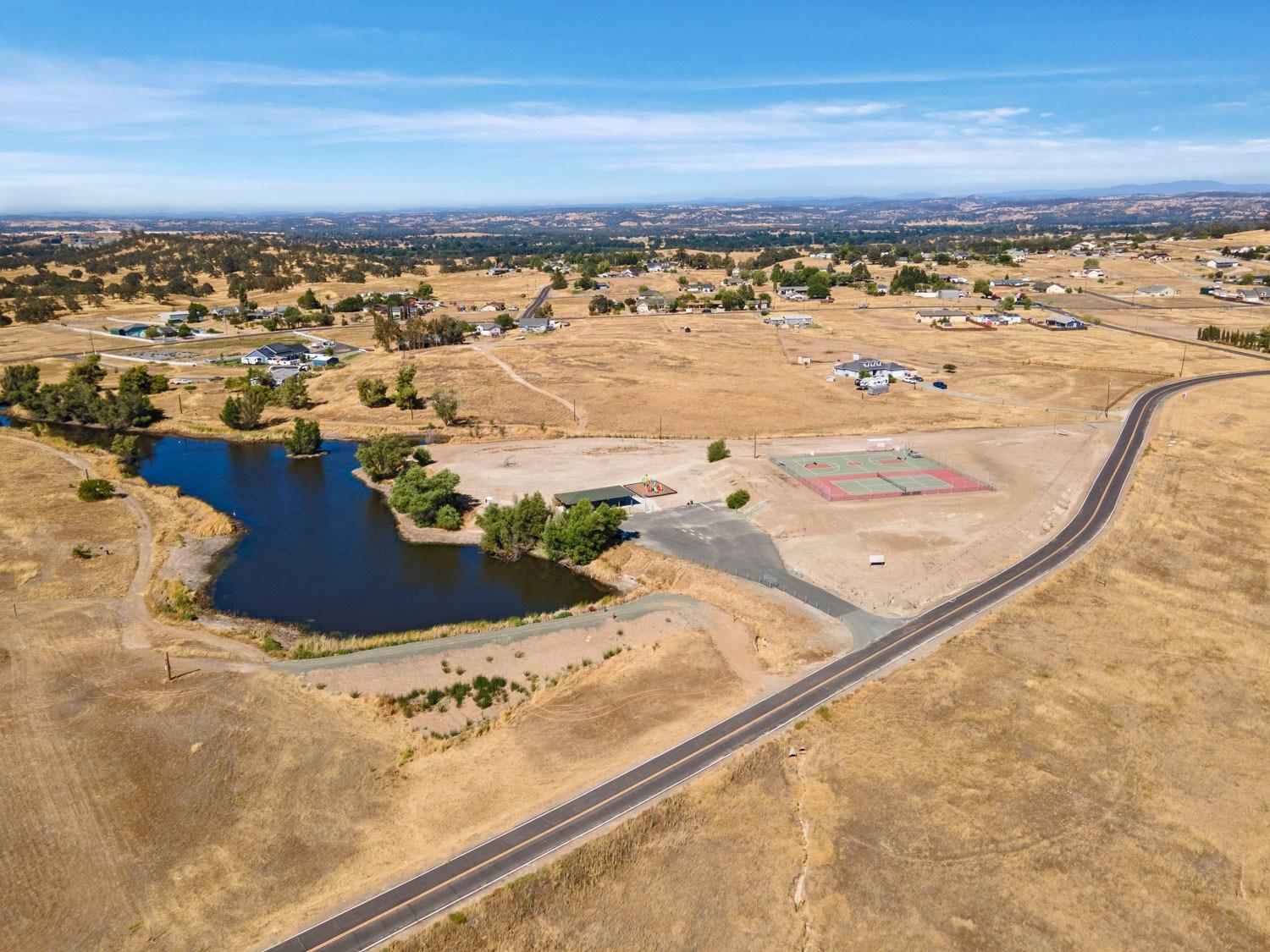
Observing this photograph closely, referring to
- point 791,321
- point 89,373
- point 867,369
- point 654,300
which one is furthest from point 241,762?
point 654,300

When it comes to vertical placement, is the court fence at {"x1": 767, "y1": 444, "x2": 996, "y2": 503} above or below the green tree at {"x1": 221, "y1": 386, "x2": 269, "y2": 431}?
below

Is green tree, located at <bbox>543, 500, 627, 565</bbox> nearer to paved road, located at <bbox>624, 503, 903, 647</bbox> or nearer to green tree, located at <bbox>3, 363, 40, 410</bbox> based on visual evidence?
paved road, located at <bbox>624, 503, 903, 647</bbox>

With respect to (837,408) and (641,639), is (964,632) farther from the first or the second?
(837,408)

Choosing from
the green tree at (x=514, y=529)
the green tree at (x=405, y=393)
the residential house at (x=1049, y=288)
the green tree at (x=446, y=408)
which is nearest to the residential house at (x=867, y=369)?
the green tree at (x=446, y=408)

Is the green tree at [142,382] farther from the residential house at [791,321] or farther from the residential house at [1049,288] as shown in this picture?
the residential house at [1049,288]

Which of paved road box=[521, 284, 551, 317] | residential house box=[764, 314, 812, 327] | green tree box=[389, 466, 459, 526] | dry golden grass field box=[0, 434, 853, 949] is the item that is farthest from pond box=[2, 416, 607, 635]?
residential house box=[764, 314, 812, 327]
